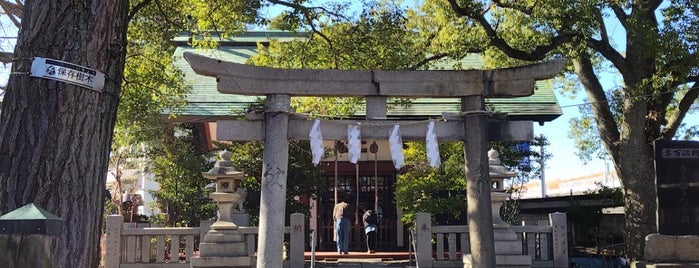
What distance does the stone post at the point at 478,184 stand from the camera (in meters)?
7.65

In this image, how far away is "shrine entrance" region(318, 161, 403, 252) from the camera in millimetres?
17641

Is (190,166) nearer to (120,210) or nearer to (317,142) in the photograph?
(120,210)

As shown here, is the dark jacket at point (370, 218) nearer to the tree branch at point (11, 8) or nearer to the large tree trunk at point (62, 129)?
the tree branch at point (11, 8)

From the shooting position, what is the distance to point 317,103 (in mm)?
12820

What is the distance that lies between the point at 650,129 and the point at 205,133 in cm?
1189

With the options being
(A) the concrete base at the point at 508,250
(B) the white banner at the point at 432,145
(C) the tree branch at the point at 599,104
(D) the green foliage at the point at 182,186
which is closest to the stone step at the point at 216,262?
(B) the white banner at the point at 432,145

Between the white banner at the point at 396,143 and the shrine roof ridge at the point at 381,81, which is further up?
the shrine roof ridge at the point at 381,81

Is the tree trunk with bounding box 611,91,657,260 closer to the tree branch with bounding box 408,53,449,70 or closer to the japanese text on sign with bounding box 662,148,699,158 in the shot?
the tree branch with bounding box 408,53,449,70

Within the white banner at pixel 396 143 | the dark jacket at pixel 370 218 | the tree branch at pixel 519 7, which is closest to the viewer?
the white banner at pixel 396 143

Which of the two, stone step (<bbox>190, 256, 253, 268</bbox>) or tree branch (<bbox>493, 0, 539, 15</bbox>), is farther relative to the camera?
tree branch (<bbox>493, 0, 539, 15</bbox>)

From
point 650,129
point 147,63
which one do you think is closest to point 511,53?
point 650,129

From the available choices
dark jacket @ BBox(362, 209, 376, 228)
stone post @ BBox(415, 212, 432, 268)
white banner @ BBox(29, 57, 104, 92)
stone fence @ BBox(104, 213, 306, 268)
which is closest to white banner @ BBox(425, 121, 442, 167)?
stone post @ BBox(415, 212, 432, 268)

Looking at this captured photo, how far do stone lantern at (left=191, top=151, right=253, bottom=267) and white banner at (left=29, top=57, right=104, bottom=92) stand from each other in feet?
20.5

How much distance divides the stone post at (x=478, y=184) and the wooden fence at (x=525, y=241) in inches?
135
